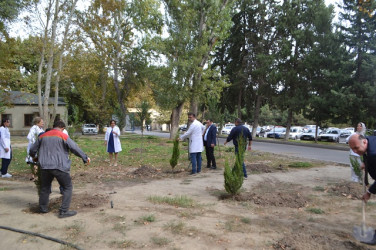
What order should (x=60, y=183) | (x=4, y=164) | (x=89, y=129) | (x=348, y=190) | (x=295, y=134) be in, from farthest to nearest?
(x=89, y=129) → (x=295, y=134) → (x=4, y=164) → (x=348, y=190) → (x=60, y=183)

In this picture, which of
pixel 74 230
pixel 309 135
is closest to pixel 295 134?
pixel 309 135

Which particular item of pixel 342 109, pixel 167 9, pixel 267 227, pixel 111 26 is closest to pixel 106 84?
pixel 111 26

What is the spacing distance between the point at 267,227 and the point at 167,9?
2407 cm

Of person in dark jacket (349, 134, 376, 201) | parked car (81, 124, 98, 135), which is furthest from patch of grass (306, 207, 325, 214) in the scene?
parked car (81, 124, 98, 135)

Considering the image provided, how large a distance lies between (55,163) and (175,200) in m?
2.56

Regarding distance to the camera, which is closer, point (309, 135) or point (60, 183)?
point (60, 183)

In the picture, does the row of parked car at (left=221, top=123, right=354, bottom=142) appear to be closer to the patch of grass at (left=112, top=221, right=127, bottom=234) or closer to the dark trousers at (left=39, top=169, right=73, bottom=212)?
the patch of grass at (left=112, top=221, right=127, bottom=234)

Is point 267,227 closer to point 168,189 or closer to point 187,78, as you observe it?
point 168,189

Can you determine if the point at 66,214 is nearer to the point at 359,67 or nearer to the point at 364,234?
the point at 364,234

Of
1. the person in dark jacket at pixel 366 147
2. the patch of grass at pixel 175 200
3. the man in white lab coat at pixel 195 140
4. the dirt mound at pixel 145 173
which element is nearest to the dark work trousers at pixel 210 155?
the man in white lab coat at pixel 195 140

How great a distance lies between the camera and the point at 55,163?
532 centimetres

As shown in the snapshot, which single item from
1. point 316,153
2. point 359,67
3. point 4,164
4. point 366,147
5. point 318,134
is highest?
point 359,67

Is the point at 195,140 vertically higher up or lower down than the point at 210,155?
higher up

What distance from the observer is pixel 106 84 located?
40906 millimetres
